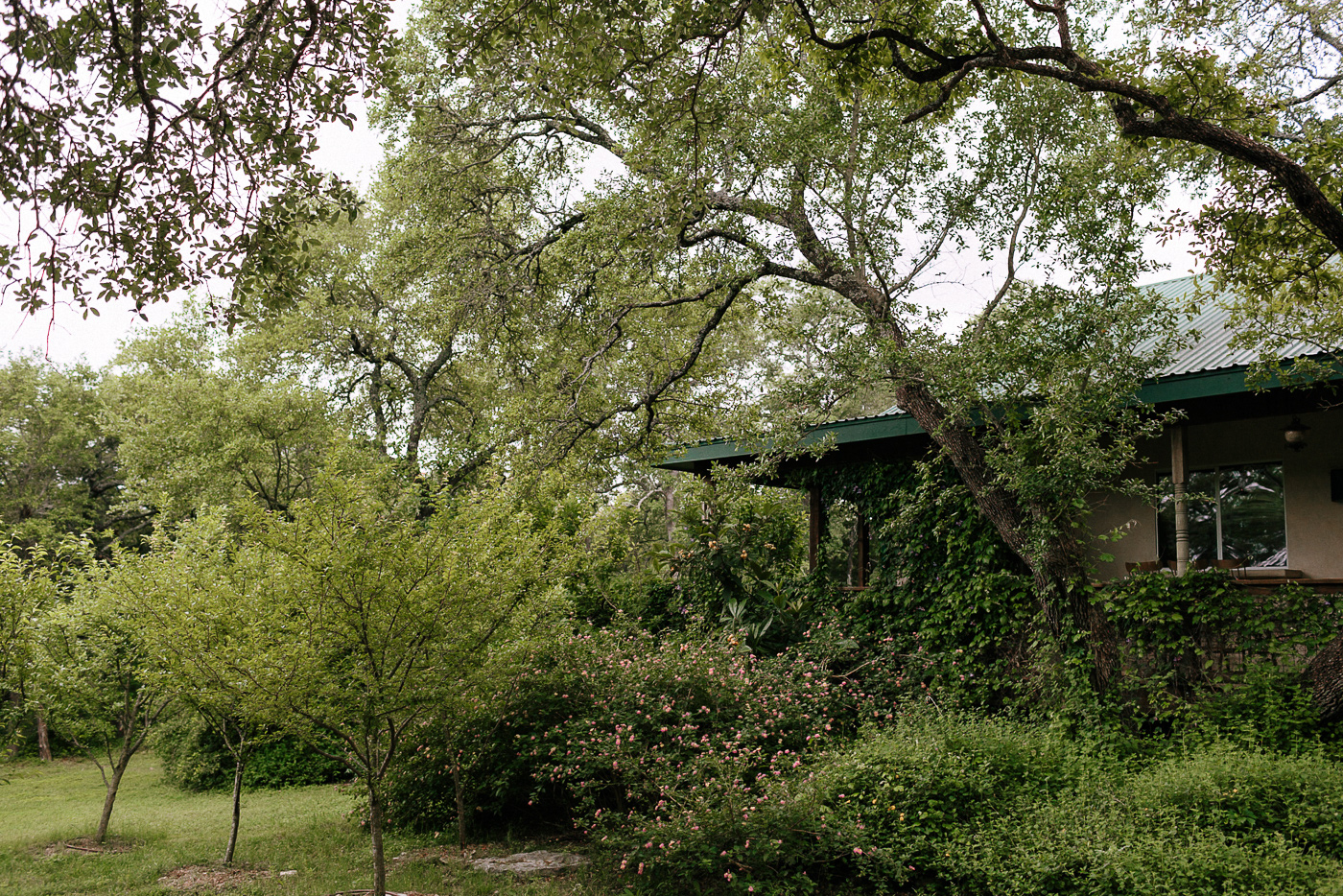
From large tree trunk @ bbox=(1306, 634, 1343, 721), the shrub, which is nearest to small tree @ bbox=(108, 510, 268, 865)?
the shrub

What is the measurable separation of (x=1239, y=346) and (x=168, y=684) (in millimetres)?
10642

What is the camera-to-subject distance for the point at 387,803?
8.80 m

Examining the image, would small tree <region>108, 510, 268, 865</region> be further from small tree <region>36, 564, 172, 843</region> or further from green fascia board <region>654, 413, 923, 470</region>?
green fascia board <region>654, 413, 923, 470</region>

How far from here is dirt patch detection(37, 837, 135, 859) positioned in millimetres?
8438

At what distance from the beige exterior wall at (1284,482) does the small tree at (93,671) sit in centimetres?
1026

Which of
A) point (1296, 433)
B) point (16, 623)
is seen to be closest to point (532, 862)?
point (16, 623)

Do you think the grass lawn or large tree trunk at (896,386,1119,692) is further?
large tree trunk at (896,386,1119,692)

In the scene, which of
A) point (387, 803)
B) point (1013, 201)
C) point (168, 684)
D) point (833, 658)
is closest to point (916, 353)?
point (1013, 201)

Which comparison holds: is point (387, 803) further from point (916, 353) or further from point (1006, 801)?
point (916, 353)

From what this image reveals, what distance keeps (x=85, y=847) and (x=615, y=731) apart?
569 centimetres

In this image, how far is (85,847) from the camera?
28.4 ft

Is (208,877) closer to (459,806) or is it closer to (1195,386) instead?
(459,806)

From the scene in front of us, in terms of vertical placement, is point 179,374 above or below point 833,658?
above

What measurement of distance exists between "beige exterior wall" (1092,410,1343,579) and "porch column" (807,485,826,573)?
3520 millimetres
